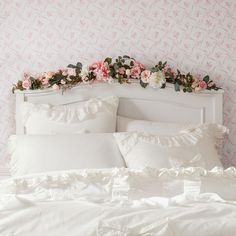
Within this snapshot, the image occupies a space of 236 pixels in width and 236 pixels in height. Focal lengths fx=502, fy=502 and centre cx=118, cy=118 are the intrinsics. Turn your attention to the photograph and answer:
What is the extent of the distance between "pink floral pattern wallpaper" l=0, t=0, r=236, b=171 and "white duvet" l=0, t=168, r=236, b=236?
1298mm

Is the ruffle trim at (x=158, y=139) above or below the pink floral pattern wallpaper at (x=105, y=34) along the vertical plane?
below

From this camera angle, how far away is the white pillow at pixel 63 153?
2.80 m

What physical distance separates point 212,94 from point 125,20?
2.58 ft

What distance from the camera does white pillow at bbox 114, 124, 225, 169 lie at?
2818mm

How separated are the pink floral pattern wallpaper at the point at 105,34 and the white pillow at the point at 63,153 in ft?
1.88

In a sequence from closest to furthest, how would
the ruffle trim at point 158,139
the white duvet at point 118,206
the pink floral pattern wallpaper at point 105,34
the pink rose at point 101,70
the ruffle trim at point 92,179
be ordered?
the white duvet at point 118,206 < the ruffle trim at point 92,179 < the ruffle trim at point 158,139 < the pink rose at point 101,70 < the pink floral pattern wallpaper at point 105,34

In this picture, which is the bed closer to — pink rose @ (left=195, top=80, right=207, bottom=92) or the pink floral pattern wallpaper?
pink rose @ (left=195, top=80, right=207, bottom=92)

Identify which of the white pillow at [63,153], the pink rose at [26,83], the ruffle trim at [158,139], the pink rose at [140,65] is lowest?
the white pillow at [63,153]

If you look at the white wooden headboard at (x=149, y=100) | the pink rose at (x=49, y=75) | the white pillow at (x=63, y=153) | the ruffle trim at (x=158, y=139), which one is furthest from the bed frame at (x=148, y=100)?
the white pillow at (x=63, y=153)

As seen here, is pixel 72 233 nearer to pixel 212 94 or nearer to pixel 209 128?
pixel 209 128

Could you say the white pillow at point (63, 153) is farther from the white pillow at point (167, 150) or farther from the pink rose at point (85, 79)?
the pink rose at point (85, 79)

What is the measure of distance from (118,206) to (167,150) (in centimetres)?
102

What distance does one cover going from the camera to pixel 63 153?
9.30 ft

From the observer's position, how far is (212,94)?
3416mm
